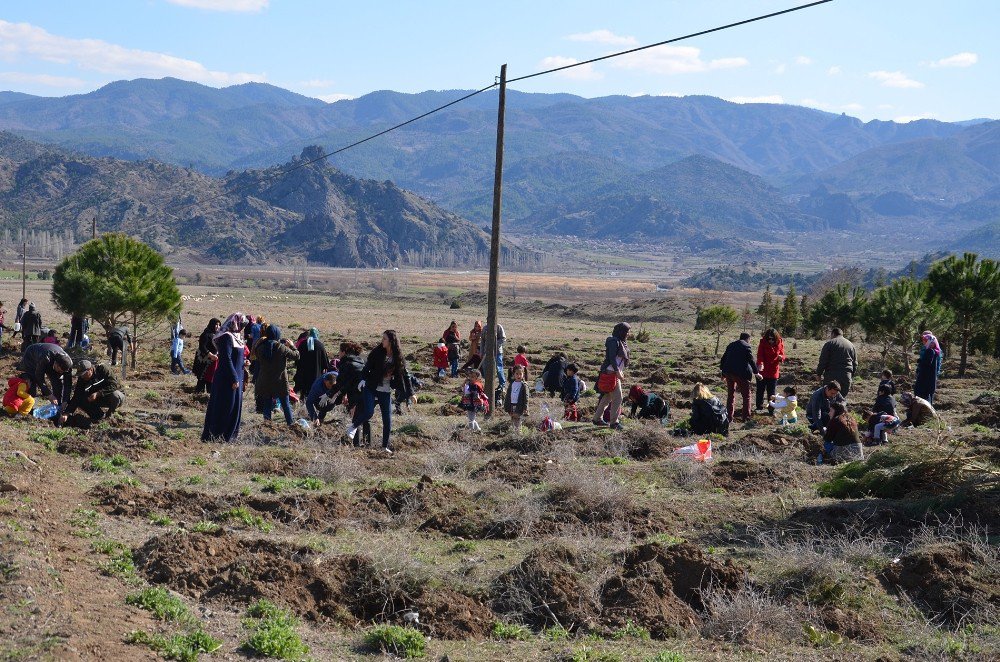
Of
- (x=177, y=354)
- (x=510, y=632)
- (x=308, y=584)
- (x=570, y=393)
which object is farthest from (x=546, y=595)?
(x=177, y=354)

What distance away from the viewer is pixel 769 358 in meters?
16.5

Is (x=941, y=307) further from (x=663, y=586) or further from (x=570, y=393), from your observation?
(x=663, y=586)

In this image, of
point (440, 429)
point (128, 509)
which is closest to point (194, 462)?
point (128, 509)

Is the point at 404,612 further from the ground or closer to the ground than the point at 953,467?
closer to the ground

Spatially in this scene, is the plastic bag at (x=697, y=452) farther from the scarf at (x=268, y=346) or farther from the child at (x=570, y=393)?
the scarf at (x=268, y=346)

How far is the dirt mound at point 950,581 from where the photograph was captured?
6.93 metres

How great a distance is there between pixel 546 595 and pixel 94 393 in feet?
26.3

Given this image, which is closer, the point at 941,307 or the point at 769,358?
the point at 769,358

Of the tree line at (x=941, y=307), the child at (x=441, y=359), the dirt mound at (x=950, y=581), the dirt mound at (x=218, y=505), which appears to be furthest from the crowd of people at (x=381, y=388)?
the tree line at (x=941, y=307)

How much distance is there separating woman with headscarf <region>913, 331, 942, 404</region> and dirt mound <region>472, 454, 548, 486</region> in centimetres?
817

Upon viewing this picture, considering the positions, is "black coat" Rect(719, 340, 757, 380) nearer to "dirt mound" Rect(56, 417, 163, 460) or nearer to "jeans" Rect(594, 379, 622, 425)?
"jeans" Rect(594, 379, 622, 425)

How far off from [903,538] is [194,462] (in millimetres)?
7214

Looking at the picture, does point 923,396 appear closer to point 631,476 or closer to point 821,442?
point 821,442

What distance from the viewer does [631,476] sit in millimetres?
11188
